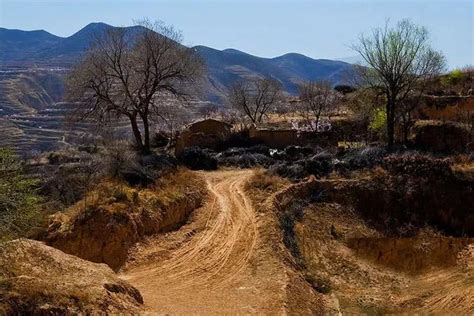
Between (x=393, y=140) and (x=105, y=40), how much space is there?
65.0 ft

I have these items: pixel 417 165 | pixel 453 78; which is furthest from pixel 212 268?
pixel 453 78

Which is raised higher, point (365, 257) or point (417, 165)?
point (417, 165)

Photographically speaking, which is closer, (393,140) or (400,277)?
(400,277)

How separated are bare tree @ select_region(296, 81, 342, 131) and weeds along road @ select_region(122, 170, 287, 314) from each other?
24.8m

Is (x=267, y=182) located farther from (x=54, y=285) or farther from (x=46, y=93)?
(x=46, y=93)

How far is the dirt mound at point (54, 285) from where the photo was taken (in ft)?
37.2

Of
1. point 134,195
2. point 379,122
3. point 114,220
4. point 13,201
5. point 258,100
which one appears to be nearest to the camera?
point 13,201

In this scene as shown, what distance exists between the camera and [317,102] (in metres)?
52.4

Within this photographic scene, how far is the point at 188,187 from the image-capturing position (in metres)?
25.5

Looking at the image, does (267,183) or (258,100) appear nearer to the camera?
(267,183)

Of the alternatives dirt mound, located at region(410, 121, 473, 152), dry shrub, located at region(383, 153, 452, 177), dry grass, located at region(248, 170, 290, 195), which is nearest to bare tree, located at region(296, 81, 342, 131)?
dirt mound, located at region(410, 121, 473, 152)

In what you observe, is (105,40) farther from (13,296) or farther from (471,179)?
(13,296)

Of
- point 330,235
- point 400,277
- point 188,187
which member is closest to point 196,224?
point 188,187

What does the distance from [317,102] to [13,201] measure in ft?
139
